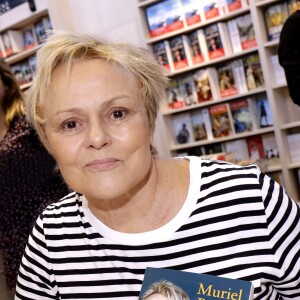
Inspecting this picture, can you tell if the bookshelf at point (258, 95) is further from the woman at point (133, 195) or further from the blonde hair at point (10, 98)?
the woman at point (133, 195)

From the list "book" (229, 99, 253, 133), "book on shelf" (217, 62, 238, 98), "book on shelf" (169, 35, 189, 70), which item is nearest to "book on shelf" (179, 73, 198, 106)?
"book on shelf" (169, 35, 189, 70)

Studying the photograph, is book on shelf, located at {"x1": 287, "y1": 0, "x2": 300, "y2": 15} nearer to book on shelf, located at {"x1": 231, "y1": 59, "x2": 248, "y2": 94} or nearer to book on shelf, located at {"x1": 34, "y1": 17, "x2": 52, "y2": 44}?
book on shelf, located at {"x1": 231, "y1": 59, "x2": 248, "y2": 94}

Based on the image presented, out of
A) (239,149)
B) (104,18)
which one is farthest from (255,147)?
(104,18)

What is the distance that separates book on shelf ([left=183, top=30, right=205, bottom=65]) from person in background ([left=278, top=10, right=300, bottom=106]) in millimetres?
2238

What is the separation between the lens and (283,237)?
3.79 ft

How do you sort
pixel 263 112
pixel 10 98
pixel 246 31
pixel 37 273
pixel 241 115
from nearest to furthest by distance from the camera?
pixel 37 273 → pixel 10 98 → pixel 246 31 → pixel 263 112 → pixel 241 115

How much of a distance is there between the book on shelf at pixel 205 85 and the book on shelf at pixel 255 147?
51 cm

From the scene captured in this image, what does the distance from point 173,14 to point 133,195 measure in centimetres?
391

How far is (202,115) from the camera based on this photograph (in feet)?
16.6

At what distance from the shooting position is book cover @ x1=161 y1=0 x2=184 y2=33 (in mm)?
4834

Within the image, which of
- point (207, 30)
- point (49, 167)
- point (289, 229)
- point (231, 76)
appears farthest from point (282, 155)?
point (289, 229)

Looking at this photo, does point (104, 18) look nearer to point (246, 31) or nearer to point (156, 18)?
point (156, 18)

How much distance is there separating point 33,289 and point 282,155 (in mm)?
3421

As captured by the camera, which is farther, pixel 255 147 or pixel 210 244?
pixel 255 147
